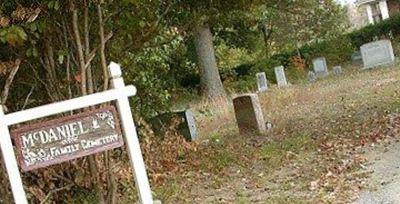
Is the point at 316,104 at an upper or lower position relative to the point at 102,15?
lower

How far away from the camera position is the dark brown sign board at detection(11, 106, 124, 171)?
5215 mm

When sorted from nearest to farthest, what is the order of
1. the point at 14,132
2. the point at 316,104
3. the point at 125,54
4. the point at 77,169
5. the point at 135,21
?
the point at 14,132, the point at 77,169, the point at 135,21, the point at 125,54, the point at 316,104

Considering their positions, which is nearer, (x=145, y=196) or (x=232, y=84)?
(x=145, y=196)

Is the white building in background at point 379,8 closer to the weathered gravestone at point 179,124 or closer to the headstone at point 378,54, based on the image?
the headstone at point 378,54

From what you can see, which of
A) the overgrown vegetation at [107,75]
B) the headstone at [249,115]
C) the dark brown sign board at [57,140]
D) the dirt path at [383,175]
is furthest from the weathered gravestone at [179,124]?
the dark brown sign board at [57,140]

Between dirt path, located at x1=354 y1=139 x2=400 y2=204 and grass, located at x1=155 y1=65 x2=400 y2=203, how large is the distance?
22 centimetres

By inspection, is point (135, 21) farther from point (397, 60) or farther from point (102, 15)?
point (397, 60)

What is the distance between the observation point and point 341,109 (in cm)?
1641

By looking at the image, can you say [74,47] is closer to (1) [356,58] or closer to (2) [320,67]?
(2) [320,67]

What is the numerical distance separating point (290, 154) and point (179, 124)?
178 inches

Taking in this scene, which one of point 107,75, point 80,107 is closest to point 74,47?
point 107,75

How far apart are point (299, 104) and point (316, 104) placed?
113cm

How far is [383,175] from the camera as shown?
8430 millimetres

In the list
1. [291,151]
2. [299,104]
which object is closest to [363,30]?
[299,104]
